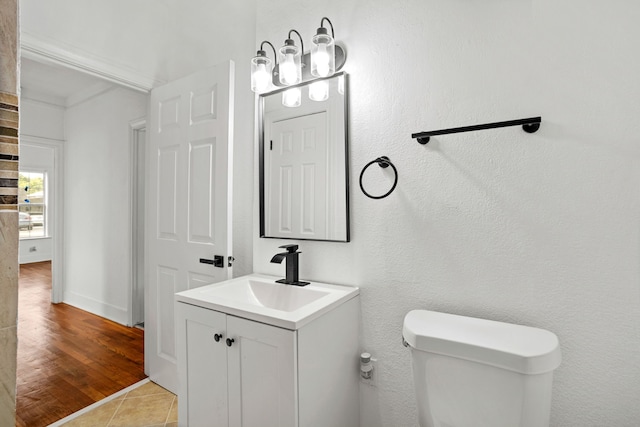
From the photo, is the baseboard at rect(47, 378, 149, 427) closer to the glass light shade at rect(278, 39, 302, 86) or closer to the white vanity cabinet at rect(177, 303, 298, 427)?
the white vanity cabinet at rect(177, 303, 298, 427)

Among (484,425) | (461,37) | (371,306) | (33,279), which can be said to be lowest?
(33,279)

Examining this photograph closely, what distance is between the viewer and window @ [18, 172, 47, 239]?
18.9ft

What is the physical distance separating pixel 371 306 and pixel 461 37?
1191 mm

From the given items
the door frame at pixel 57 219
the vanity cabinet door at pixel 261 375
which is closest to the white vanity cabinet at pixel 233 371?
the vanity cabinet door at pixel 261 375

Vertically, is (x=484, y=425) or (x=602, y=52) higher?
(x=602, y=52)

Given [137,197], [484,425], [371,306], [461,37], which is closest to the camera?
[484,425]

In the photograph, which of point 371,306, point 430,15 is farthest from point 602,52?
point 371,306

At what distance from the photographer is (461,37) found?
1356mm

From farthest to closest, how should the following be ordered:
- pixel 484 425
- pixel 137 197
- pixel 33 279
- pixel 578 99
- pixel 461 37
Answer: pixel 33 279 → pixel 137 197 → pixel 461 37 → pixel 578 99 → pixel 484 425

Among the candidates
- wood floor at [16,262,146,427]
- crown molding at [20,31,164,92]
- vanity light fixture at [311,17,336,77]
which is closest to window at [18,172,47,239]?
wood floor at [16,262,146,427]

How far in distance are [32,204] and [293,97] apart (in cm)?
658

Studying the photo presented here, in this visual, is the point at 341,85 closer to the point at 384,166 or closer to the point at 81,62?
the point at 384,166

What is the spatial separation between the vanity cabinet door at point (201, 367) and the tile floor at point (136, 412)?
1.63 feet

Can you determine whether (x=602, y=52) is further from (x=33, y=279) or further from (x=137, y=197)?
(x=33, y=279)
